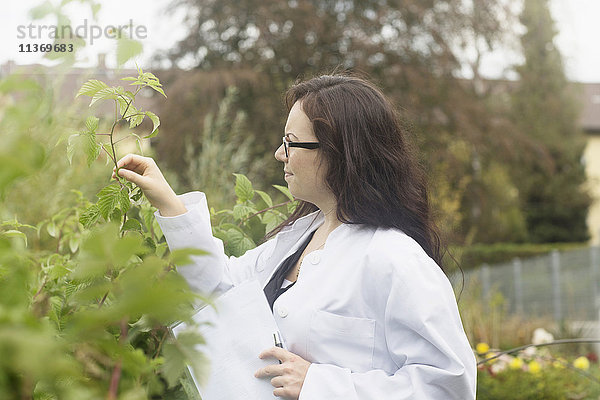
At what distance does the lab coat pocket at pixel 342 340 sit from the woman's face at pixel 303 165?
12.6 inches

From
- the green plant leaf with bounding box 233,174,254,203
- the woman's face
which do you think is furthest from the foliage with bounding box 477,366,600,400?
the woman's face

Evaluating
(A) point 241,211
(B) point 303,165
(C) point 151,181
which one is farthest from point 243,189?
(C) point 151,181

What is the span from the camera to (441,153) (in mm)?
12281

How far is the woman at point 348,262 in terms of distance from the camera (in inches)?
55.0

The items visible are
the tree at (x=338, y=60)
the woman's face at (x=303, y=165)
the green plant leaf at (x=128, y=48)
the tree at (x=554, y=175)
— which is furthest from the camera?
the tree at (x=554, y=175)

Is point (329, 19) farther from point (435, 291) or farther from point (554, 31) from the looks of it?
point (554, 31)

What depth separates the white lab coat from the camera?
4.54ft

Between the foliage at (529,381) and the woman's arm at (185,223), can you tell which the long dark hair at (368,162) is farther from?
the foliage at (529,381)

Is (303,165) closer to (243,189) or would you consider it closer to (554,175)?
(243,189)

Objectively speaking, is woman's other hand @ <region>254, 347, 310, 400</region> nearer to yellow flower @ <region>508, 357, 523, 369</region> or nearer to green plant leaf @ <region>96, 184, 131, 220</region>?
green plant leaf @ <region>96, 184, 131, 220</region>

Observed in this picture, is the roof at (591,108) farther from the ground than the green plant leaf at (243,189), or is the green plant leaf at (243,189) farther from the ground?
the green plant leaf at (243,189)

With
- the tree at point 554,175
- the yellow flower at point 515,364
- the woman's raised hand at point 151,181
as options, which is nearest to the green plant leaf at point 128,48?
the woman's raised hand at point 151,181

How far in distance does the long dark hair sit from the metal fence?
11.4 m

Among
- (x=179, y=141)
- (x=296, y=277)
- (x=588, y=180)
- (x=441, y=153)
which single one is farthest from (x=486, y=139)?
(x=588, y=180)
